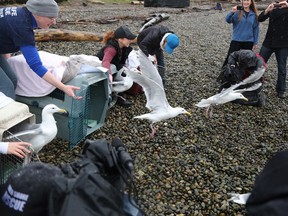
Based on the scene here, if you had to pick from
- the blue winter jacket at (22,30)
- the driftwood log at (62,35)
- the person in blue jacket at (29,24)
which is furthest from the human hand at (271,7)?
the blue winter jacket at (22,30)

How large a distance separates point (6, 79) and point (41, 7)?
834mm

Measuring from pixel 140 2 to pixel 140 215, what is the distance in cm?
2465

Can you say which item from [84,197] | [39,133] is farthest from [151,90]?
[84,197]

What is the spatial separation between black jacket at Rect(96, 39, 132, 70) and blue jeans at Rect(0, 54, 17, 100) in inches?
67.2

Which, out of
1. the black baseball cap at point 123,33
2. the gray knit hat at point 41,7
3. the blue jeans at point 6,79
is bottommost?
the blue jeans at point 6,79

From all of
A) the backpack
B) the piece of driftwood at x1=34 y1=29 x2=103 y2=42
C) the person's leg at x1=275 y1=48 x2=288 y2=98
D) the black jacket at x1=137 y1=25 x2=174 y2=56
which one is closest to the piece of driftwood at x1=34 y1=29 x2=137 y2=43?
the piece of driftwood at x1=34 y1=29 x2=103 y2=42

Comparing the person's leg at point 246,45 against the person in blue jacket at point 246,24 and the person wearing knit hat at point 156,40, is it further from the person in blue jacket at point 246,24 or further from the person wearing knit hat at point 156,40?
the person wearing knit hat at point 156,40

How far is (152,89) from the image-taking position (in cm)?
431

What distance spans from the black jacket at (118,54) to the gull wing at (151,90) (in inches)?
44.6

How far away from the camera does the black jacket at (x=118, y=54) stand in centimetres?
514

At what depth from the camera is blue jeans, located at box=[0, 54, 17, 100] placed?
3.42 metres

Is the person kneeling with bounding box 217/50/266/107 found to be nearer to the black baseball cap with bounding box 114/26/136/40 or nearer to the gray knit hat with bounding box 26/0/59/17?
the black baseball cap with bounding box 114/26/136/40

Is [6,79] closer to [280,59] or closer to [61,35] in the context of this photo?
[280,59]

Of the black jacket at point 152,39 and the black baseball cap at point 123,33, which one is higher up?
the black baseball cap at point 123,33
